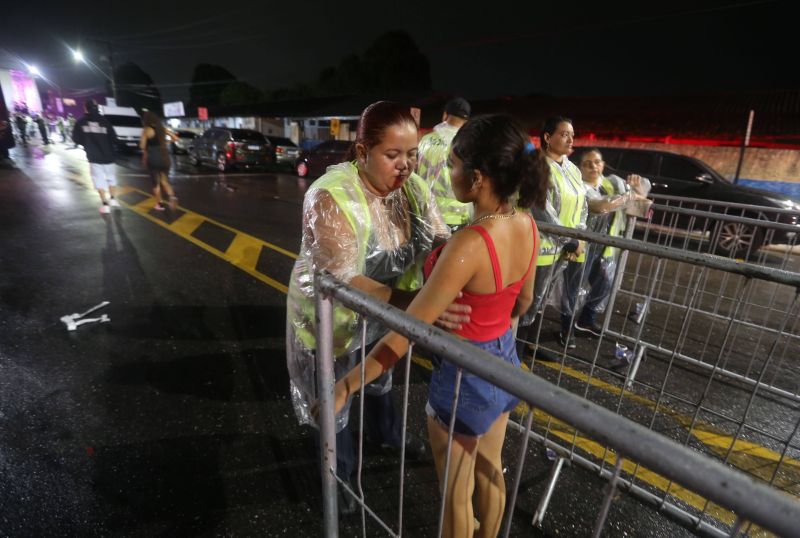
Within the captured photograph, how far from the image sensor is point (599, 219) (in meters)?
4.43

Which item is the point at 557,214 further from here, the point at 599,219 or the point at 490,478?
the point at 490,478

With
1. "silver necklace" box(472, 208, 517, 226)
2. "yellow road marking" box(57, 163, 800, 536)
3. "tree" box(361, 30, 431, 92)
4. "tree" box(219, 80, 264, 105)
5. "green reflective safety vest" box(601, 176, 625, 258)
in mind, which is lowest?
"yellow road marking" box(57, 163, 800, 536)

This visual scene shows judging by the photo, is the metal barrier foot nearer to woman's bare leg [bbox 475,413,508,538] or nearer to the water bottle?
woman's bare leg [bbox 475,413,508,538]

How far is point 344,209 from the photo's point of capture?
1763 millimetres

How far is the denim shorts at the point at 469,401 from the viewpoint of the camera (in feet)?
4.81

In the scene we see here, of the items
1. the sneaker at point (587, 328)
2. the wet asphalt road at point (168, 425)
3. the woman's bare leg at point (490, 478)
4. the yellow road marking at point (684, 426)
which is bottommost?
the wet asphalt road at point (168, 425)

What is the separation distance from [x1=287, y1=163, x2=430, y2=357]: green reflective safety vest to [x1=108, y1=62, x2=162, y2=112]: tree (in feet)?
344

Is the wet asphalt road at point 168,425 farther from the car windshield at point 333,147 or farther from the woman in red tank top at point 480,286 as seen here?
the car windshield at point 333,147

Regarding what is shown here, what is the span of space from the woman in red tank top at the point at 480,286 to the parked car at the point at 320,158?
46.6ft

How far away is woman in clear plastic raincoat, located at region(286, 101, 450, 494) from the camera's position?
1.76m

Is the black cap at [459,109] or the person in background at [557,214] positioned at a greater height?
the black cap at [459,109]

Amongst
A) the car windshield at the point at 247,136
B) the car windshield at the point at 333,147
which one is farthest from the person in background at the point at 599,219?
the car windshield at the point at 247,136

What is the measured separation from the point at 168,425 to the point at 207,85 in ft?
294

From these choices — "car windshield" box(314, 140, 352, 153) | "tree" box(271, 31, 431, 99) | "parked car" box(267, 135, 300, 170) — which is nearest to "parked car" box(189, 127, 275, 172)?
"parked car" box(267, 135, 300, 170)
